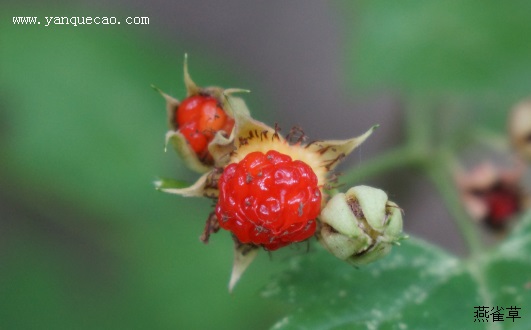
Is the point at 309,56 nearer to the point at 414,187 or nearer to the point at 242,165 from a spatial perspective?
the point at 414,187

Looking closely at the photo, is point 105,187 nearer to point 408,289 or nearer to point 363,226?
point 408,289

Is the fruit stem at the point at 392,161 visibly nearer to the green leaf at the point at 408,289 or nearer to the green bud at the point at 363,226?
the green leaf at the point at 408,289

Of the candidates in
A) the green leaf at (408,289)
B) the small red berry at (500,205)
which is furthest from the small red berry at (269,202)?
the small red berry at (500,205)

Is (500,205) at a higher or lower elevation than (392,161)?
lower

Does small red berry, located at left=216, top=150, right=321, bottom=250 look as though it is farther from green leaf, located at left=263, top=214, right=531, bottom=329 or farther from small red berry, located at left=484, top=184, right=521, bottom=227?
small red berry, located at left=484, top=184, right=521, bottom=227

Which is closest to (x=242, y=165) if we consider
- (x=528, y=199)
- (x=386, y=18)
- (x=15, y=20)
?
(x=528, y=199)

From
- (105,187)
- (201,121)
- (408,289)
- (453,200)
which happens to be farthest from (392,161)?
(105,187)

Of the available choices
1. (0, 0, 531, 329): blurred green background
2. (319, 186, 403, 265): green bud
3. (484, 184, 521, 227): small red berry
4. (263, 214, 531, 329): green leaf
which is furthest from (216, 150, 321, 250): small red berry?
(0, 0, 531, 329): blurred green background
